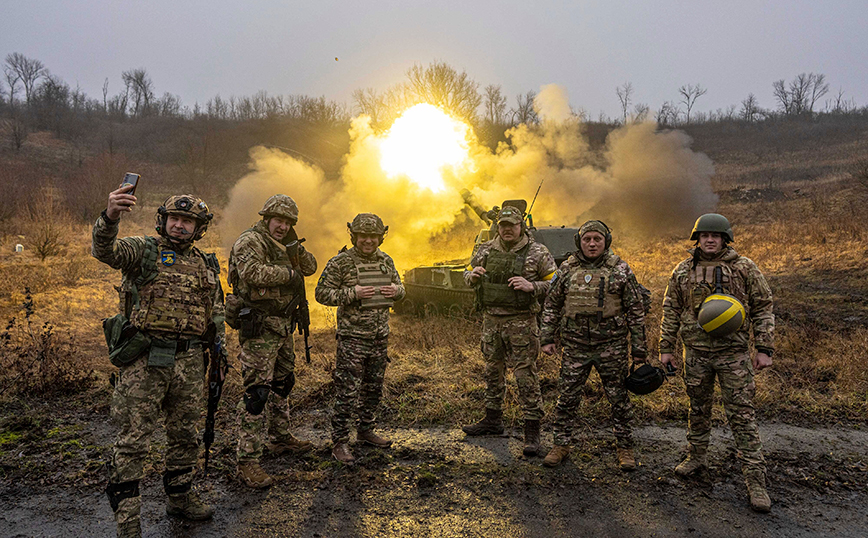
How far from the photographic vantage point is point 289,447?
199 inches

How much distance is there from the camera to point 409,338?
32.2 feet

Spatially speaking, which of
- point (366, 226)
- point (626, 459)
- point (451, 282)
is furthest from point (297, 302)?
point (451, 282)

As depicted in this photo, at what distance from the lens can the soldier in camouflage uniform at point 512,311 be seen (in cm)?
514

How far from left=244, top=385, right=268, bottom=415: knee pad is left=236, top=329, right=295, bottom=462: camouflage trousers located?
0.17 feet

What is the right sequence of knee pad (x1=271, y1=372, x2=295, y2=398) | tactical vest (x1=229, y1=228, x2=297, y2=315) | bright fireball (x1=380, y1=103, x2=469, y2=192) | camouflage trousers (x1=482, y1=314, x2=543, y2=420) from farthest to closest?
bright fireball (x1=380, y1=103, x2=469, y2=192) < camouflage trousers (x1=482, y1=314, x2=543, y2=420) < knee pad (x1=271, y1=372, x2=295, y2=398) < tactical vest (x1=229, y1=228, x2=297, y2=315)

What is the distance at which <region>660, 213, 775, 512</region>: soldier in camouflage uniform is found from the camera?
4.13 meters

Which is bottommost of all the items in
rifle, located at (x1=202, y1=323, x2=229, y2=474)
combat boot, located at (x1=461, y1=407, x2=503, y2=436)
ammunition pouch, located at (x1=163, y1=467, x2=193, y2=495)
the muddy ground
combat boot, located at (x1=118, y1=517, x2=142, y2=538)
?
the muddy ground

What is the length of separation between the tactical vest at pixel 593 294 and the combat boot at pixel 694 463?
55.0 inches

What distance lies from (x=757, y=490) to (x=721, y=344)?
3.84ft

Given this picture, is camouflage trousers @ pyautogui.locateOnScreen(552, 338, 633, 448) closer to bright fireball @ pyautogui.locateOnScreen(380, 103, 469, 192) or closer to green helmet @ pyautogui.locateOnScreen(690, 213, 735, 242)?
green helmet @ pyautogui.locateOnScreen(690, 213, 735, 242)

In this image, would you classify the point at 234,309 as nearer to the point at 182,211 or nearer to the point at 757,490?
the point at 182,211

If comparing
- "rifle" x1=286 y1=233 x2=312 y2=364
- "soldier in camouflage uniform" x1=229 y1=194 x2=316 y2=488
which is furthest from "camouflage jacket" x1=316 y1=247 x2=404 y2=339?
"soldier in camouflage uniform" x1=229 y1=194 x2=316 y2=488

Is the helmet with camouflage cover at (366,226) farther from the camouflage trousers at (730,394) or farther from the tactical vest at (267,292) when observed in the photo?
the camouflage trousers at (730,394)

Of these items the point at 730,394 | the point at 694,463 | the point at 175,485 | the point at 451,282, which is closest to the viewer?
the point at 175,485
